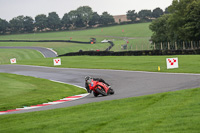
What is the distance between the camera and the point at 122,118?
8789 millimetres

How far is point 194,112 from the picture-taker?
28.7 ft

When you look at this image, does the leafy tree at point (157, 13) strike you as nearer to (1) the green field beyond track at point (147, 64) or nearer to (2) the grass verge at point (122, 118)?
(1) the green field beyond track at point (147, 64)

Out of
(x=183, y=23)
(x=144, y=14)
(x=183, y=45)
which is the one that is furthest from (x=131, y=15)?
(x=183, y=45)

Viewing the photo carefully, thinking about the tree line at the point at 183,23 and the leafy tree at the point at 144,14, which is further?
the leafy tree at the point at 144,14

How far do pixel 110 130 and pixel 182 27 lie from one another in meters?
51.0

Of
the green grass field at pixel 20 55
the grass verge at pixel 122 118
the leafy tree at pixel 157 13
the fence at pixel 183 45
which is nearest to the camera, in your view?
the grass verge at pixel 122 118

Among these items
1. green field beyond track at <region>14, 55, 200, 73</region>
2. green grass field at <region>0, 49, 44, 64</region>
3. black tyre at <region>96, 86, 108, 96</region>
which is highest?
black tyre at <region>96, 86, 108, 96</region>

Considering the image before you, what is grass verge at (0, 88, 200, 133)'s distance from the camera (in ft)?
25.4

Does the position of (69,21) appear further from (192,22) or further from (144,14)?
(192,22)

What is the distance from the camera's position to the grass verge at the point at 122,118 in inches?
305

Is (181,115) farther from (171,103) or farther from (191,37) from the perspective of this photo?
(191,37)

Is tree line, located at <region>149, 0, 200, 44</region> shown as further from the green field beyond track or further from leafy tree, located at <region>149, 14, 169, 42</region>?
the green field beyond track

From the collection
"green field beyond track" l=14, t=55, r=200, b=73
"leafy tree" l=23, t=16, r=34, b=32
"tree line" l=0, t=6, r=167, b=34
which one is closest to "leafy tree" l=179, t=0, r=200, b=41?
"green field beyond track" l=14, t=55, r=200, b=73

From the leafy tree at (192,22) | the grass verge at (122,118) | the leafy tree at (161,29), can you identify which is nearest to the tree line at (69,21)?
the leafy tree at (161,29)
